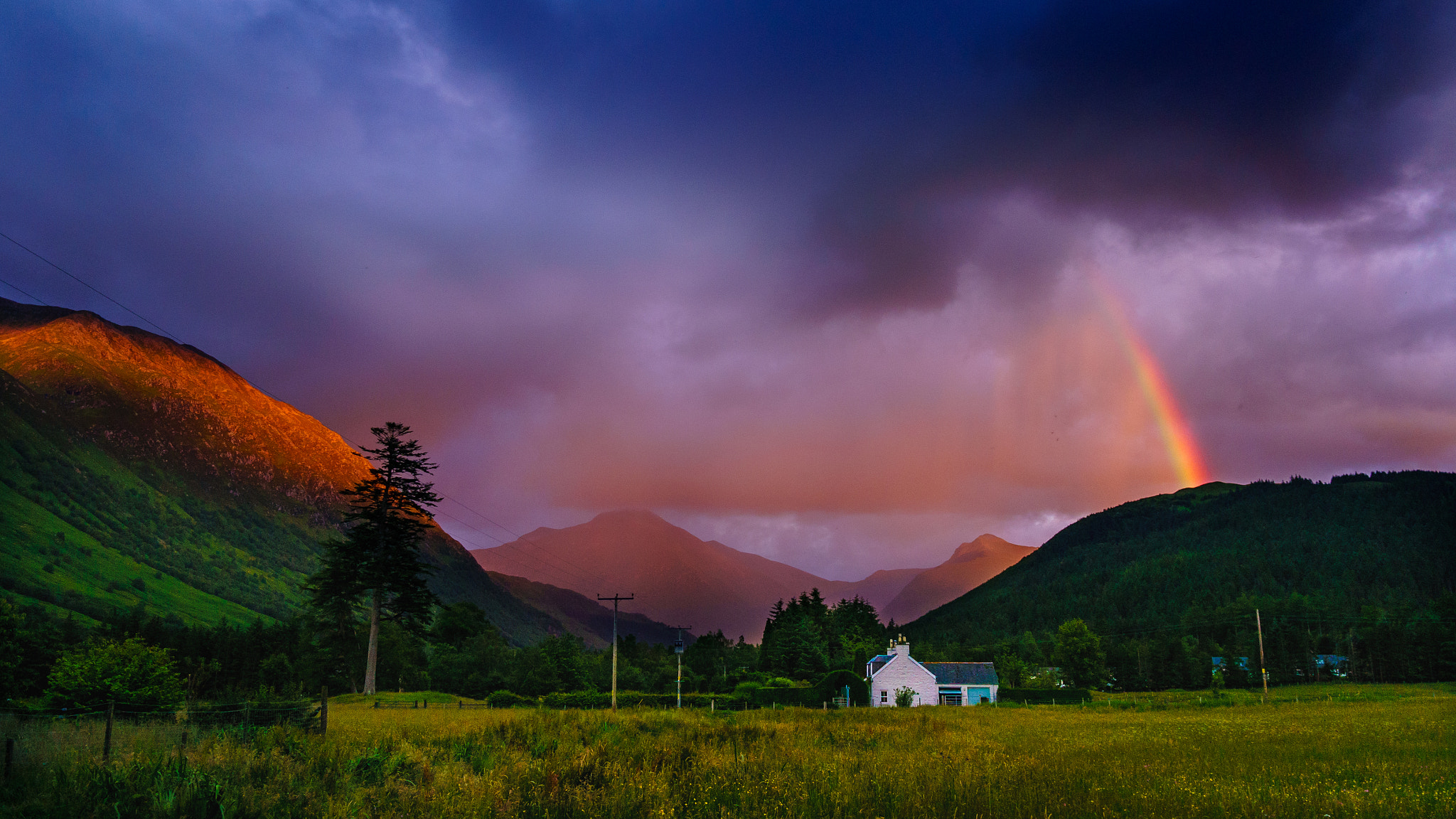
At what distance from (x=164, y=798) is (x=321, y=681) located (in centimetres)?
7126

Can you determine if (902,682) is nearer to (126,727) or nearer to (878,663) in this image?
(878,663)

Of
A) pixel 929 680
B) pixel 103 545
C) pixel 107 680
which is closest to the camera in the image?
pixel 107 680

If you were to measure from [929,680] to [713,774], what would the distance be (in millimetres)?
67240

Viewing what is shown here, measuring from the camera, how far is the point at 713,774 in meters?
12.7

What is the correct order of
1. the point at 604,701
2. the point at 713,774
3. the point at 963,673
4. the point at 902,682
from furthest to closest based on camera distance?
1. the point at 963,673
2. the point at 902,682
3. the point at 604,701
4. the point at 713,774

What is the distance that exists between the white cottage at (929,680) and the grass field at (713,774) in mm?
52557

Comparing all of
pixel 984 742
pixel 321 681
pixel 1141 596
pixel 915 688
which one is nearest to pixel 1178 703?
pixel 915 688

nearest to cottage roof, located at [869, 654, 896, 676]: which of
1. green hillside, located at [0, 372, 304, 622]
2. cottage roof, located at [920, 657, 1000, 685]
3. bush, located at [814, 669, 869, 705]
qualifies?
cottage roof, located at [920, 657, 1000, 685]

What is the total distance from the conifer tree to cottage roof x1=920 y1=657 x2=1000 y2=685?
50.6 m

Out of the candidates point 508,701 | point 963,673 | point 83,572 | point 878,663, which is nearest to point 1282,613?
point 963,673

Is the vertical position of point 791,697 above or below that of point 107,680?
below

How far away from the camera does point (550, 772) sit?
12.6 m

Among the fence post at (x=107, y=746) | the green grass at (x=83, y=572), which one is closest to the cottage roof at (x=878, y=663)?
the fence post at (x=107, y=746)

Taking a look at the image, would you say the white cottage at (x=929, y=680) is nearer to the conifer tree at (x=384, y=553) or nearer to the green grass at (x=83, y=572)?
the conifer tree at (x=384, y=553)
